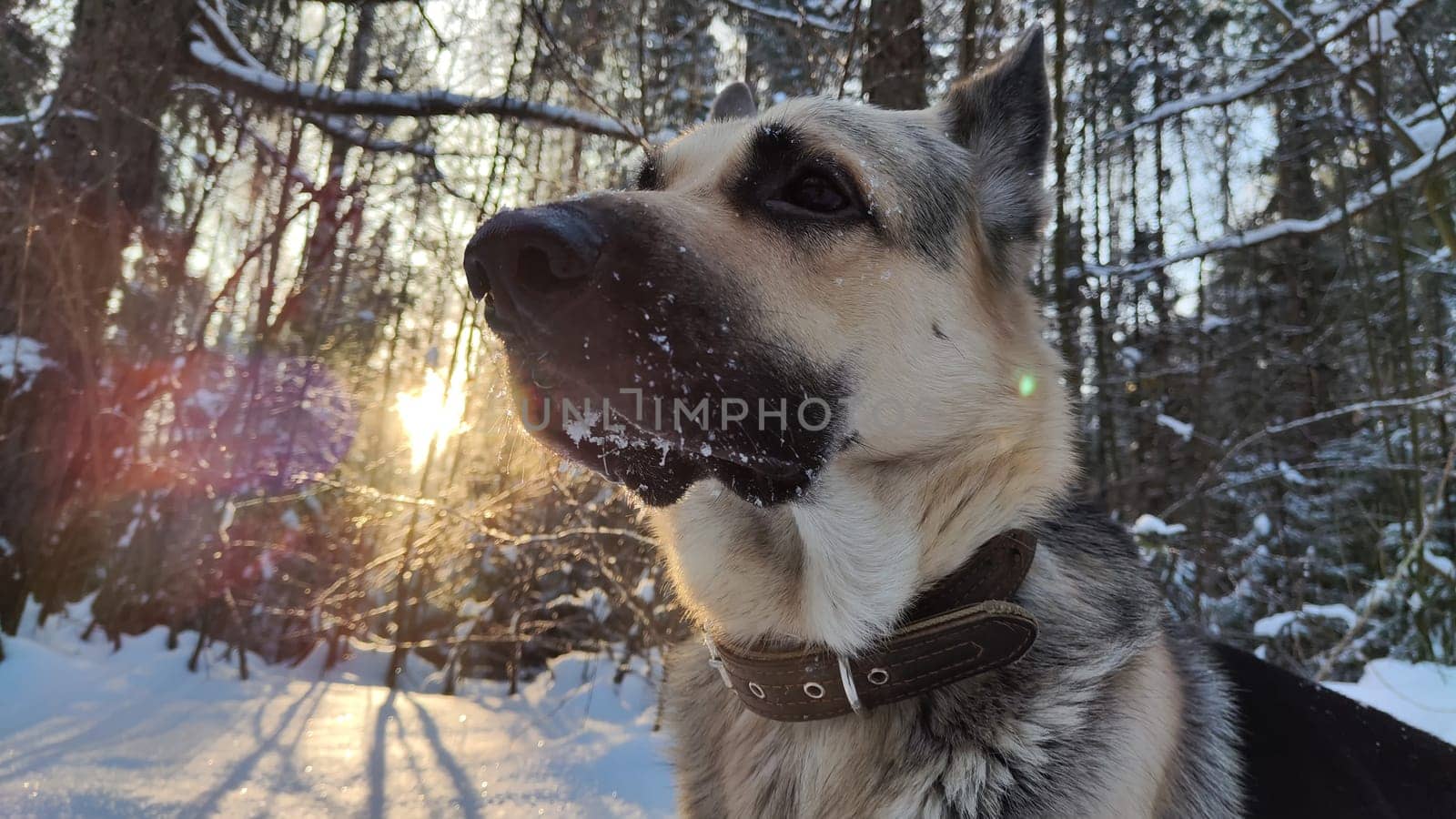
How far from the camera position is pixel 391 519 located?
504 cm

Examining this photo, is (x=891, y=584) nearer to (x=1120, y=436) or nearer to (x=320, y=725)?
(x=320, y=725)

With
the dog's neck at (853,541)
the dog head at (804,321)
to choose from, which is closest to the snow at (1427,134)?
the dog head at (804,321)

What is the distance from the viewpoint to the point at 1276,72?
18.5ft

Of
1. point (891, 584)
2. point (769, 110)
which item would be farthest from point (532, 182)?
point (891, 584)

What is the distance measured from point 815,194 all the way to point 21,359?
5760 mm

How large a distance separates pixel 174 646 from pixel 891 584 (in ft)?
21.3

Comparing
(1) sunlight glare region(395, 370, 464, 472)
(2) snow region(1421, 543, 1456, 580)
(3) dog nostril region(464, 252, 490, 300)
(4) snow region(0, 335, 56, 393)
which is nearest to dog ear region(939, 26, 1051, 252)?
(3) dog nostril region(464, 252, 490, 300)

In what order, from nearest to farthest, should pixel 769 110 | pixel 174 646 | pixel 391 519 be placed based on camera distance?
1. pixel 769 110
2. pixel 391 519
3. pixel 174 646

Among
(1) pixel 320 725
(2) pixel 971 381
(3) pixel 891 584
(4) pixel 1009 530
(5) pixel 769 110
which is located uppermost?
(5) pixel 769 110

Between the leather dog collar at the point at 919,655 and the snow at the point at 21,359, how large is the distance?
18.5 feet

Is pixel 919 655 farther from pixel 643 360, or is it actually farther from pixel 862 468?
pixel 643 360

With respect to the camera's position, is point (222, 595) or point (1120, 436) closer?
point (222, 595)

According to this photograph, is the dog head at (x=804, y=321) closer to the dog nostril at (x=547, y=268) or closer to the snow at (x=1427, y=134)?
the dog nostril at (x=547, y=268)

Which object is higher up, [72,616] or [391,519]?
[391,519]
